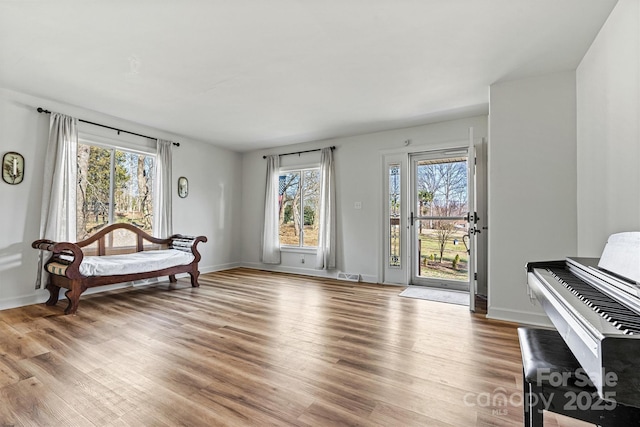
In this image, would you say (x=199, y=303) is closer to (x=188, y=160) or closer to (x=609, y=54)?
(x=188, y=160)

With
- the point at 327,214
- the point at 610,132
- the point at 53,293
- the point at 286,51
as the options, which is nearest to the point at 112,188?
the point at 53,293

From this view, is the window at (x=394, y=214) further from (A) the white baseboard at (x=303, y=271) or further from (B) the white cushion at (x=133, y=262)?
(B) the white cushion at (x=133, y=262)

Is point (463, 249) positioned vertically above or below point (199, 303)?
above

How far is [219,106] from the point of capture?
379cm

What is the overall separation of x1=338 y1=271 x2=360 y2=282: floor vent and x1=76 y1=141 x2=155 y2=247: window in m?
3.26

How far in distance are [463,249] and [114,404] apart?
4236 mm

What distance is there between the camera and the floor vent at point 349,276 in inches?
194

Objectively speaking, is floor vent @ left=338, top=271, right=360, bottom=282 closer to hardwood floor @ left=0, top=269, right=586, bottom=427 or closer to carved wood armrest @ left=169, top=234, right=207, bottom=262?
hardwood floor @ left=0, top=269, right=586, bottom=427

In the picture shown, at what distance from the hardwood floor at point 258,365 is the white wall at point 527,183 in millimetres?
534

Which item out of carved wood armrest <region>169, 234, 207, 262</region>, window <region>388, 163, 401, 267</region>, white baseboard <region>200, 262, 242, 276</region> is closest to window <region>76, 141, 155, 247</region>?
carved wood armrest <region>169, 234, 207, 262</region>

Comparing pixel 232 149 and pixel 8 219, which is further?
pixel 232 149

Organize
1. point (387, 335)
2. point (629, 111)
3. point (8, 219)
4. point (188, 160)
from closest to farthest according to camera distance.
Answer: point (629, 111), point (387, 335), point (8, 219), point (188, 160)

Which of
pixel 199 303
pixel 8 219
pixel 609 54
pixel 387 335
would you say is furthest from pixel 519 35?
pixel 8 219

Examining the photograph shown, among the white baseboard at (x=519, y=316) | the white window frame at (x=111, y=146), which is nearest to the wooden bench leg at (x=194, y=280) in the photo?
the white window frame at (x=111, y=146)
